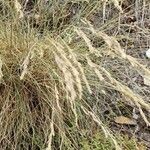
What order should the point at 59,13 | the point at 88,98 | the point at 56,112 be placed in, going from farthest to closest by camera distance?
the point at 59,13 < the point at 88,98 < the point at 56,112

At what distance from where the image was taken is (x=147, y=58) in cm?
253

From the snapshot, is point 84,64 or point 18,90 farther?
point 84,64

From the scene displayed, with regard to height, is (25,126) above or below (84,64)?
below

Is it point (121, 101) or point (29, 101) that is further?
point (121, 101)

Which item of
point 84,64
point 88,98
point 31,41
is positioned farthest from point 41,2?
point 88,98

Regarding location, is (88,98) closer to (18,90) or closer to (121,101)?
(121,101)

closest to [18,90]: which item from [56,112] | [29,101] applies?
[29,101]

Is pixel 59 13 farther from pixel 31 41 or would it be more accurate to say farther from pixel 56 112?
pixel 56 112

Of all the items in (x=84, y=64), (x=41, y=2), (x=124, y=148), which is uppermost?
(x=41, y=2)

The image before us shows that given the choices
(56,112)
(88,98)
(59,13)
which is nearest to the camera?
(56,112)

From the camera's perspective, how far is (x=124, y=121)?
221cm

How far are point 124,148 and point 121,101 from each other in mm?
323

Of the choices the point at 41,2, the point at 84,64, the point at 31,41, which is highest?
the point at 41,2

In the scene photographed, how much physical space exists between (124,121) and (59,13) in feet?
2.31
